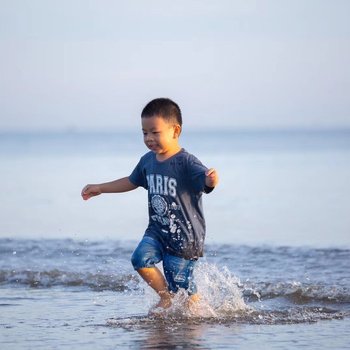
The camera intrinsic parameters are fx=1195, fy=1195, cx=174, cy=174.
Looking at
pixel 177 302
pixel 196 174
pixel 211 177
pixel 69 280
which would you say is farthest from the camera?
pixel 69 280

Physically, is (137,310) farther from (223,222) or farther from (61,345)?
(223,222)

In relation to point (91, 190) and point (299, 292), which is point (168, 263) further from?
point (299, 292)

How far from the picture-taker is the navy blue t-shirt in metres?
7.81

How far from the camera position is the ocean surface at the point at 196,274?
7.35 m

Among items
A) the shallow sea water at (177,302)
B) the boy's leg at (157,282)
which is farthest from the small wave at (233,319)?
the boy's leg at (157,282)

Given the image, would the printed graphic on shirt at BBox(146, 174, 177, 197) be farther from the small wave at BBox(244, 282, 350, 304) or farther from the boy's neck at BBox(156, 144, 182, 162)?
the small wave at BBox(244, 282, 350, 304)

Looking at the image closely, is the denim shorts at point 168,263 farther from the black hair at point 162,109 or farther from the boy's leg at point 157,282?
the black hair at point 162,109

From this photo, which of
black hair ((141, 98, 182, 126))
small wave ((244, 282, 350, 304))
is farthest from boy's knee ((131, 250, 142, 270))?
small wave ((244, 282, 350, 304))

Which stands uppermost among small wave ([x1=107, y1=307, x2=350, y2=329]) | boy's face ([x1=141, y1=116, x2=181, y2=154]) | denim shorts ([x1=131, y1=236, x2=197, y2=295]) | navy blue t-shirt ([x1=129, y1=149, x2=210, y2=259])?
boy's face ([x1=141, y1=116, x2=181, y2=154])

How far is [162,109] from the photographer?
786cm

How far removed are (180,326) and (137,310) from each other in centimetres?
87

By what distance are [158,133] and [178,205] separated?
490mm

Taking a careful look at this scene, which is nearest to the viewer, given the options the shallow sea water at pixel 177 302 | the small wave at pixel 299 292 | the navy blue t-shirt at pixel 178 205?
the shallow sea water at pixel 177 302

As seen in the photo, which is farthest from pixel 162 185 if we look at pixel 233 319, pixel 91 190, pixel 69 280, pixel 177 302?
pixel 69 280
